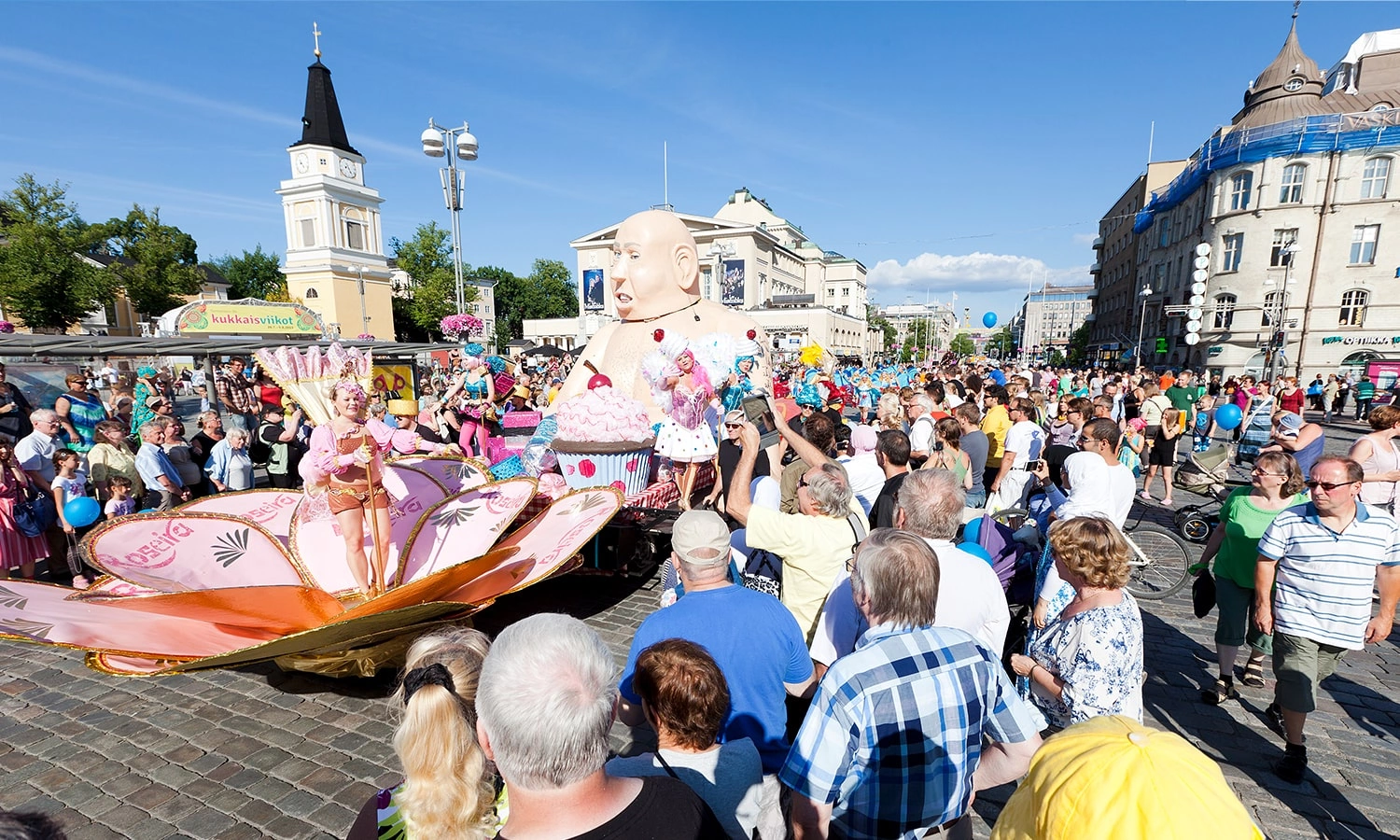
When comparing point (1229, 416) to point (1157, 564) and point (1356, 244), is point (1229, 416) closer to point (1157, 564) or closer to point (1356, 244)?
point (1157, 564)

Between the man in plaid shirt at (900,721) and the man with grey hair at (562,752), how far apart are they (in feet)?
1.48

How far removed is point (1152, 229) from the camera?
39594 mm

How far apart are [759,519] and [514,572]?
167cm

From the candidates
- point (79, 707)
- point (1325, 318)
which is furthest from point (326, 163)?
point (1325, 318)

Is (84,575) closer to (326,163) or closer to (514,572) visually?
(514,572)

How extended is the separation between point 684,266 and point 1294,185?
115 ft

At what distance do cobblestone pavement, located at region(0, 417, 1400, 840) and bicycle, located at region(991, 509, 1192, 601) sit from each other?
78cm

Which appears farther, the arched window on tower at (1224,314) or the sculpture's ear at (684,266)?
the arched window on tower at (1224,314)

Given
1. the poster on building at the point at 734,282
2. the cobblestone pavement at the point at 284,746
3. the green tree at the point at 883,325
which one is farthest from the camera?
the green tree at the point at 883,325

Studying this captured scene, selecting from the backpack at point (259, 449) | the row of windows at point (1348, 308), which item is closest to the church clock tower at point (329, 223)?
the backpack at point (259, 449)

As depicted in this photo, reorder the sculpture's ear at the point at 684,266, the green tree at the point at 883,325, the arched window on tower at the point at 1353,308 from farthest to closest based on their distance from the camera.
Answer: the green tree at the point at 883,325
the arched window on tower at the point at 1353,308
the sculpture's ear at the point at 684,266

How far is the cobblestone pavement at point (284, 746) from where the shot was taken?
2.71 meters

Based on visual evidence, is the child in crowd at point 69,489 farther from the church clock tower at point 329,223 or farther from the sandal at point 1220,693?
the church clock tower at point 329,223

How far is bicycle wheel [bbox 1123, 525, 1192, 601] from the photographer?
5148 millimetres
